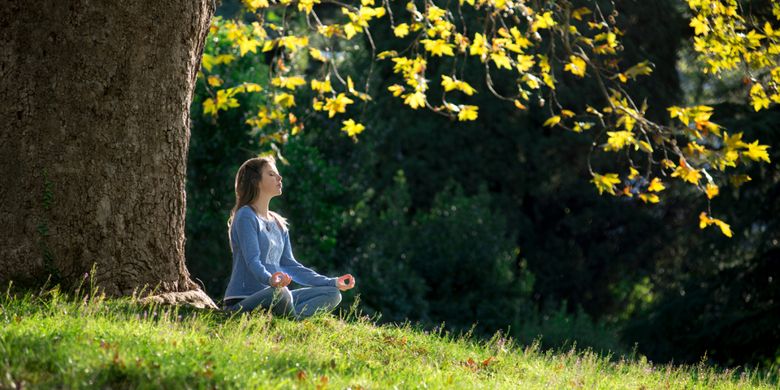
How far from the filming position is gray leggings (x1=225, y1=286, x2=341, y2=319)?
7.46 m

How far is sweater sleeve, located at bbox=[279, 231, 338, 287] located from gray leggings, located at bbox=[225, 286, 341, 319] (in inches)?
2.1

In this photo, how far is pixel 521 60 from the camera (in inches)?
370

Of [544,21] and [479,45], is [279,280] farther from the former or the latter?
[544,21]

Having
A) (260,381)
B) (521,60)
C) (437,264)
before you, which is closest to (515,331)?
(437,264)

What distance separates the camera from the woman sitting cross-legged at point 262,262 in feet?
24.6

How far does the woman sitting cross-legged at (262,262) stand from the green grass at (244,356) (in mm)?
280

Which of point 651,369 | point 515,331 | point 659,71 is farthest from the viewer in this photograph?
point 659,71

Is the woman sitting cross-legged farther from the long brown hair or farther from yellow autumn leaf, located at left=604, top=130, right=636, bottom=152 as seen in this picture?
yellow autumn leaf, located at left=604, top=130, right=636, bottom=152

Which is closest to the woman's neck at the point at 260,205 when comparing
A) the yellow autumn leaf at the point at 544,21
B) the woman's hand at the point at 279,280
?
the woman's hand at the point at 279,280

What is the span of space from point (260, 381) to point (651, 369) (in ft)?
13.2

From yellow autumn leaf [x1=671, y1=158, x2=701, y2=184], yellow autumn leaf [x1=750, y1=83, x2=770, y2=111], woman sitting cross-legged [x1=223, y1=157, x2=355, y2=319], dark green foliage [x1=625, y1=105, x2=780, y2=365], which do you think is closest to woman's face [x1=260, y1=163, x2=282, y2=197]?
woman sitting cross-legged [x1=223, y1=157, x2=355, y2=319]

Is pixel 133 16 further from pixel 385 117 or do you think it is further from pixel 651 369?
pixel 385 117

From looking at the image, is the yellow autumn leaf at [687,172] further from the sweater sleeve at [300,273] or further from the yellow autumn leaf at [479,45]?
the sweater sleeve at [300,273]

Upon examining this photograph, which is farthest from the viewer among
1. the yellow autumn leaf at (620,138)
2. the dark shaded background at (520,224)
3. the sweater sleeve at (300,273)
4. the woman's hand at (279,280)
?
the dark shaded background at (520,224)
